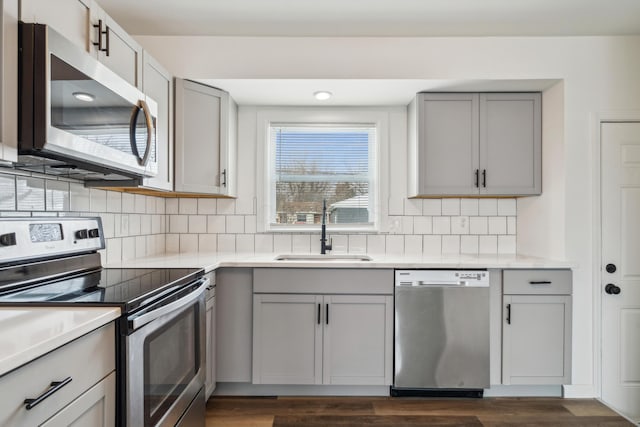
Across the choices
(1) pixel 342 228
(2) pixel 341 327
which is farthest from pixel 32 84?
(1) pixel 342 228

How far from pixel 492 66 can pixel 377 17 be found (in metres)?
0.81

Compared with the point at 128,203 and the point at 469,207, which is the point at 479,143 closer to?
the point at 469,207

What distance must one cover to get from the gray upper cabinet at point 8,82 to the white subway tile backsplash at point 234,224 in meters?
1.86

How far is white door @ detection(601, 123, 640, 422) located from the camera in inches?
96.0

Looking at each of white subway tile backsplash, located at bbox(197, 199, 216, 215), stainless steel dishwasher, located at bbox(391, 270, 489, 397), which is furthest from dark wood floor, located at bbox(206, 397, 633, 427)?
white subway tile backsplash, located at bbox(197, 199, 216, 215)

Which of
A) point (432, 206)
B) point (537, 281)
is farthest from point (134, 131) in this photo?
point (537, 281)

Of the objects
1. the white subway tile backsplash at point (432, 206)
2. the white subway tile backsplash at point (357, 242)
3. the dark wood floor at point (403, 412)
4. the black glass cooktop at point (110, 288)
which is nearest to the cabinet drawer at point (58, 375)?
the black glass cooktop at point (110, 288)

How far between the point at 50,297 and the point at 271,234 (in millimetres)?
1839

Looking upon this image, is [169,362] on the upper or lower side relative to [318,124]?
lower

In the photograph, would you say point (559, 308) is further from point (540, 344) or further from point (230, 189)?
point (230, 189)

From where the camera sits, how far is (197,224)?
303cm

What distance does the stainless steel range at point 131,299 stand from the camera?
120 centimetres

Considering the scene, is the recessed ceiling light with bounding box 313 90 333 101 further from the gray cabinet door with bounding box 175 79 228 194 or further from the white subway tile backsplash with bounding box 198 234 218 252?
the white subway tile backsplash with bounding box 198 234 218 252

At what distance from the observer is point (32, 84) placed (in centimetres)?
120
